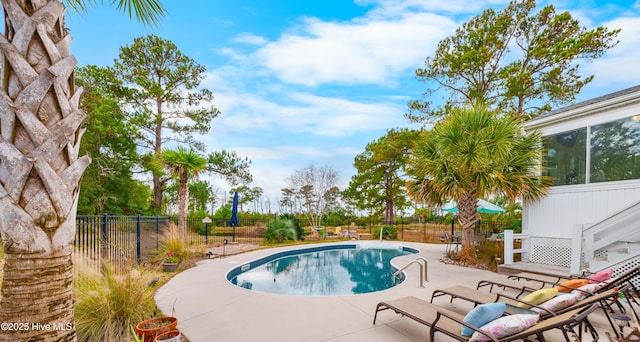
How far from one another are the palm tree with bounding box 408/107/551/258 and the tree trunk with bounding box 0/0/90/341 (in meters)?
9.01

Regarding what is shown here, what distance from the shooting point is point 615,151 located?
Answer: 710 centimetres

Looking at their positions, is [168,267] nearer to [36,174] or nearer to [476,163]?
[36,174]

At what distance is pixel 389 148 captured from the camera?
22875 mm

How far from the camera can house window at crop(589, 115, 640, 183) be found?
6773mm

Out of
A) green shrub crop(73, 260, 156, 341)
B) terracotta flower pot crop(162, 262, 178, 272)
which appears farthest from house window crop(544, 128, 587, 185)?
terracotta flower pot crop(162, 262, 178, 272)

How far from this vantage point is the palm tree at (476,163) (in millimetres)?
8461

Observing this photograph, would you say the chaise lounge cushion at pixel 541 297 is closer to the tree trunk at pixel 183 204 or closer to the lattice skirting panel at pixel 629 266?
the lattice skirting panel at pixel 629 266

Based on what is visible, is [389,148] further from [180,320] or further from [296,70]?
[180,320]

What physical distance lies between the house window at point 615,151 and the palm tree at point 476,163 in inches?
47.6

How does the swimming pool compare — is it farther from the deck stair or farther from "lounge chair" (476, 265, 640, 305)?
the deck stair

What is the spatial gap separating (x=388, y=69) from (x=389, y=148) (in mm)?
9922

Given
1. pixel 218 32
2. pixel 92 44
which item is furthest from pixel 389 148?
pixel 92 44

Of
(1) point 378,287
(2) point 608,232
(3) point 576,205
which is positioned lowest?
(1) point 378,287

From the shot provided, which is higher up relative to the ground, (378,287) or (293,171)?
(293,171)
